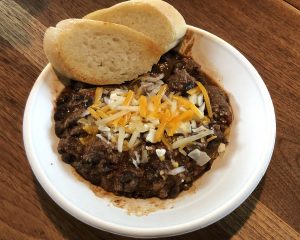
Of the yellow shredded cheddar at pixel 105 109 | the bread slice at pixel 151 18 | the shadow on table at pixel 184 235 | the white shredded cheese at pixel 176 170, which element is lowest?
the shadow on table at pixel 184 235

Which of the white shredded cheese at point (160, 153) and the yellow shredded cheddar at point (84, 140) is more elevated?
the white shredded cheese at point (160, 153)

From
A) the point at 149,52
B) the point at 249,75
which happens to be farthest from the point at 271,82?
the point at 149,52

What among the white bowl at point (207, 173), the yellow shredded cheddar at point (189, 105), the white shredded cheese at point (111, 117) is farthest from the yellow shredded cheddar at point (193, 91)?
the white shredded cheese at point (111, 117)

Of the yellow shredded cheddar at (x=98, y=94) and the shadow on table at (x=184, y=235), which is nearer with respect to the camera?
the shadow on table at (x=184, y=235)

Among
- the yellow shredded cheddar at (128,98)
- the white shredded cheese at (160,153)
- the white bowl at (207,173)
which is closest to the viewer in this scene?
the white bowl at (207,173)

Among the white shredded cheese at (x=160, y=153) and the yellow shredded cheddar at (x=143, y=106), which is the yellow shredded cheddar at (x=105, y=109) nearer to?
the yellow shredded cheddar at (x=143, y=106)

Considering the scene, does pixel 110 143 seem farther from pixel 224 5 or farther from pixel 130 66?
pixel 224 5

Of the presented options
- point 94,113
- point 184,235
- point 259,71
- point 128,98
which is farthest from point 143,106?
point 259,71

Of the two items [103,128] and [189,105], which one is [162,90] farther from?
[103,128]
